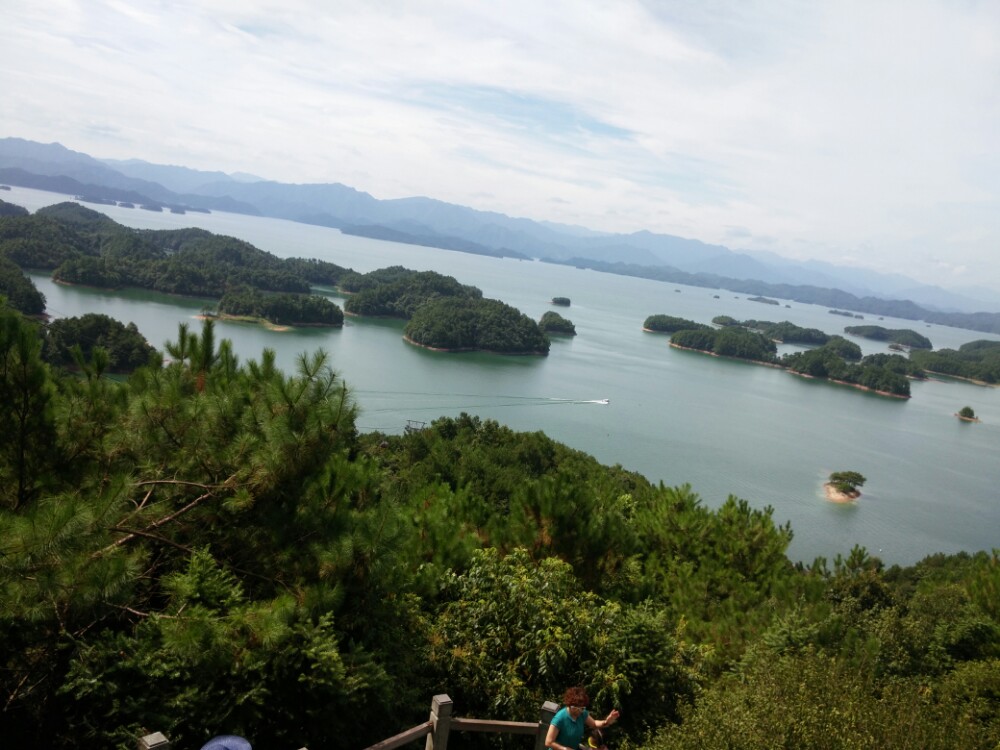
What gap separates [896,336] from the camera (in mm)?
73375

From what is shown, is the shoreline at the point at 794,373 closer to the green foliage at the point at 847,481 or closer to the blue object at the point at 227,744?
the green foliage at the point at 847,481

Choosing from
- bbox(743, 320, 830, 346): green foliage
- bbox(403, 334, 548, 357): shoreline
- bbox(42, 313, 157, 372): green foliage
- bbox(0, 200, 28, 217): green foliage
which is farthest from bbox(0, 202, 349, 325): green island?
bbox(743, 320, 830, 346): green foliage

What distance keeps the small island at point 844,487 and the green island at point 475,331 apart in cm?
1928

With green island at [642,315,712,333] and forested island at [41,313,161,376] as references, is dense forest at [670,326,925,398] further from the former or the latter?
forested island at [41,313,161,376]

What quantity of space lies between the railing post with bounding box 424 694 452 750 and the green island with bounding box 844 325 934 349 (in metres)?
79.6

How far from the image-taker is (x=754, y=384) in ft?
125

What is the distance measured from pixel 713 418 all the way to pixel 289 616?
27114 millimetres

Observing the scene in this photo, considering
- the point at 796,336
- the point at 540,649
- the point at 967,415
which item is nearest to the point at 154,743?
the point at 540,649

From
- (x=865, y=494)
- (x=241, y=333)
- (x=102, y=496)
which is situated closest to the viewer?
(x=102, y=496)

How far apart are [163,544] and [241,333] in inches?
1224

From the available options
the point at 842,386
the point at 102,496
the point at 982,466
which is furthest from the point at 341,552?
the point at 842,386

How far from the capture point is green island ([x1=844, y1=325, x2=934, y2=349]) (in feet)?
229

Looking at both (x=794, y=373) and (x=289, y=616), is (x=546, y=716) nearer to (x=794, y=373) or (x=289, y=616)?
(x=289, y=616)

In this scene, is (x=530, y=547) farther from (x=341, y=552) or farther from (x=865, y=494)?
(x=865, y=494)
